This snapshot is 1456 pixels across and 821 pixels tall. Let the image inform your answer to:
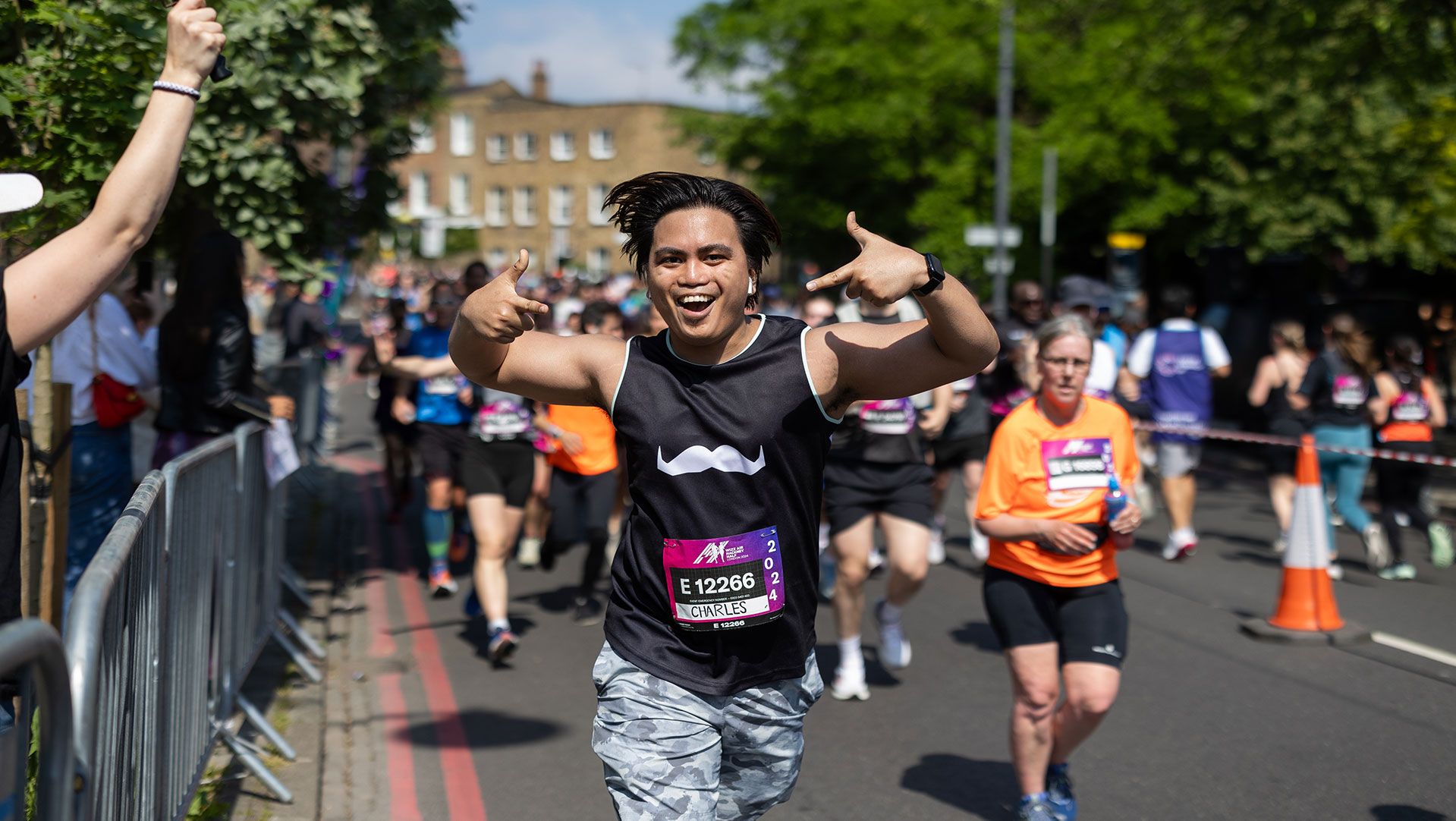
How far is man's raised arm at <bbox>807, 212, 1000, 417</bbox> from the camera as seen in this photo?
9.45 feet

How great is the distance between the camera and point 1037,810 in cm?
470

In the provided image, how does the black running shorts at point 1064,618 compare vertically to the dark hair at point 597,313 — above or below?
below

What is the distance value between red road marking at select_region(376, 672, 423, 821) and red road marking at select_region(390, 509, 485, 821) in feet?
0.41

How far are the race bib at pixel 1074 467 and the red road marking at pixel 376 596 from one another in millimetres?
4094

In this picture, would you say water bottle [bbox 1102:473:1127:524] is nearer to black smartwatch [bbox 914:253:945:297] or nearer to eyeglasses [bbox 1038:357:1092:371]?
eyeglasses [bbox 1038:357:1092:371]

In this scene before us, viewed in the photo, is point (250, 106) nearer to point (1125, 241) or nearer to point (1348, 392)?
point (1348, 392)

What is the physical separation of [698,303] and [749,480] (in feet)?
1.36

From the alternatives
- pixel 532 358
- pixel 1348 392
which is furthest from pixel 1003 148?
pixel 532 358

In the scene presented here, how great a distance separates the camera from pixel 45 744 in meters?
2.33

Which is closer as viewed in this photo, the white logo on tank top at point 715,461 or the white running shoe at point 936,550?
the white logo on tank top at point 715,461

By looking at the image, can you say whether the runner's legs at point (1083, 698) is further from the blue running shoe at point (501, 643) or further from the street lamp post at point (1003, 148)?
the street lamp post at point (1003, 148)

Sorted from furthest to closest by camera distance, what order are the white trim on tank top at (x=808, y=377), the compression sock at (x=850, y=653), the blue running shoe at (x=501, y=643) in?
the blue running shoe at (x=501, y=643), the compression sock at (x=850, y=653), the white trim on tank top at (x=808, y=377)

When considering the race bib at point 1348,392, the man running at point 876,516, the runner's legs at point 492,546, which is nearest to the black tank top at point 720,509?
the man running at point 876,516

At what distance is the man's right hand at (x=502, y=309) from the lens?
117 inches
